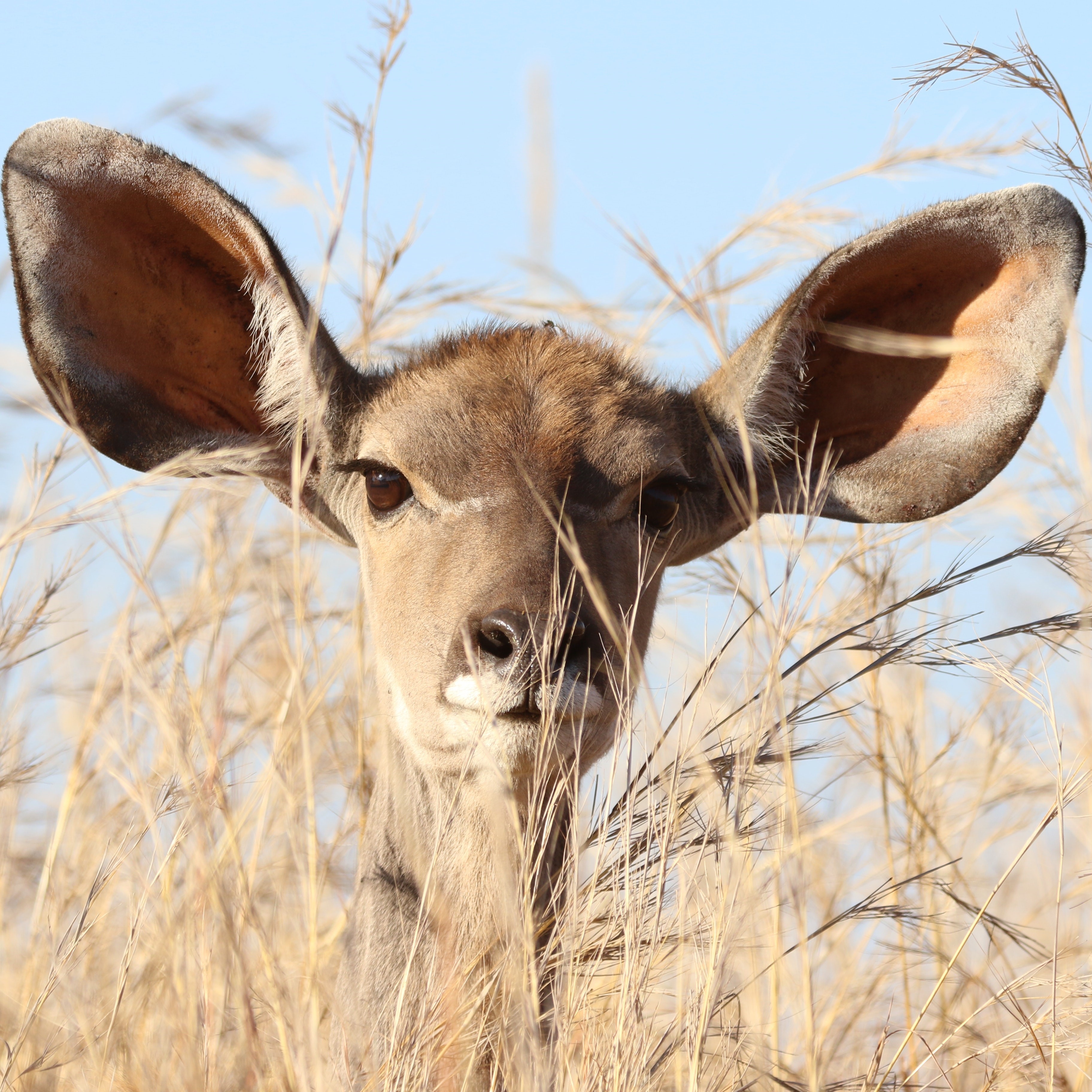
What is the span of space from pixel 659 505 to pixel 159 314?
1478 millimetres

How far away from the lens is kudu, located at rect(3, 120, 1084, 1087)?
3.29 m

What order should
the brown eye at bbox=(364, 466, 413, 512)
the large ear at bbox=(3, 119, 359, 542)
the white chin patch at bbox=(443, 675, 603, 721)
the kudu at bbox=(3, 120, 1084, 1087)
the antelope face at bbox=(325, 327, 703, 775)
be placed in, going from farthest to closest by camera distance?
the brown eye at bbox=(364, 466, 413, 512) < the large ear at bbox=(3, 119, 359, 542) < the kudu at bbox=(3, 120, 1084, 1087) < the antelope face at bbox=(325, 327, 703, 775) < the white chin patch at bbox=(443, 675, 603, 721)

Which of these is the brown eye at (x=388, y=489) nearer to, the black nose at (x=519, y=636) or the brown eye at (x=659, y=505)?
the brown eye at (x=659, y=505)

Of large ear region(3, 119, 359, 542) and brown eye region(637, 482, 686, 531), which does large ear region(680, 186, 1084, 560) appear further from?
large ear region(3, 119, 359, 542)

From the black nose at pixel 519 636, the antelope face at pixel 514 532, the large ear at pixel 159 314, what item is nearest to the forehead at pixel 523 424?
the antelope face at pixel 514 532

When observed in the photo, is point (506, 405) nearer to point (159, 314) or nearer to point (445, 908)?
point (159, 314)

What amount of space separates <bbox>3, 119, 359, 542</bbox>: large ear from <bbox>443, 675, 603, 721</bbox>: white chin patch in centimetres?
80

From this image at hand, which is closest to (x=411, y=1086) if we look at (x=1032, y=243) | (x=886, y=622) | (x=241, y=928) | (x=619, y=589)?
(x=241, y=928)

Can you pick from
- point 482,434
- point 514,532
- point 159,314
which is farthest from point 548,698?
point 159,314

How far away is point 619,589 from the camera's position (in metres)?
3.63

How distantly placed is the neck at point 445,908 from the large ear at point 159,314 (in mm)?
941

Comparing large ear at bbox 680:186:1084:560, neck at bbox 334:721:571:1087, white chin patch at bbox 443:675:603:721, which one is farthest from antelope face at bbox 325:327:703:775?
large ear at bbox 680:186:1084:560

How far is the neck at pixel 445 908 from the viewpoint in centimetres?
Answer: 306

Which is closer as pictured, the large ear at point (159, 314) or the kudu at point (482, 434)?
the kudu at point (482, 434)
